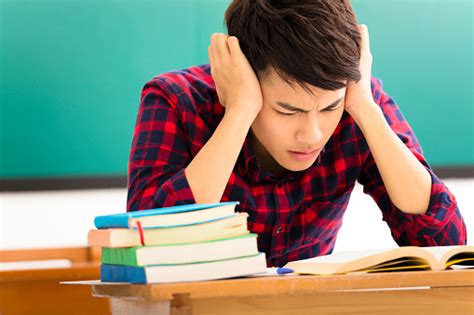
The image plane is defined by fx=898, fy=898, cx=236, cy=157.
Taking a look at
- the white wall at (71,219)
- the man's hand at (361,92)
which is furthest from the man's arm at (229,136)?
the white wall at (71,219)

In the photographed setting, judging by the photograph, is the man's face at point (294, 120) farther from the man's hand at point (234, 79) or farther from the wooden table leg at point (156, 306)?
the wooden table leg at point (156, 306)

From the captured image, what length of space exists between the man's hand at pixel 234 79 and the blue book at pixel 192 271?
1.58 feet

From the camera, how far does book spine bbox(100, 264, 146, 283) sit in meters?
1.13

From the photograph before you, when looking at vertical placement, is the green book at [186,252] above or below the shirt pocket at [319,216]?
below

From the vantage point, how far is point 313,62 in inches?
61.6

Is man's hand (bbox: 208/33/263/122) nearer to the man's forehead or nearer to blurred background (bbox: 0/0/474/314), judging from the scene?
the man's forehead

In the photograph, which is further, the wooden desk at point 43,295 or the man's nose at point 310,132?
the wooden desk at point 43,295

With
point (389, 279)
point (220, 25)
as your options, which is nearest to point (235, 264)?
point (389, 279)

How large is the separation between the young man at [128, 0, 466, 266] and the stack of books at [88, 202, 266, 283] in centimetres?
42

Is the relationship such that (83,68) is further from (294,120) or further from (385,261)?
(385,261)

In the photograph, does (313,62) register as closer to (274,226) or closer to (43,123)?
(274,226)

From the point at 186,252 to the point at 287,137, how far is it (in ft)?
1.73

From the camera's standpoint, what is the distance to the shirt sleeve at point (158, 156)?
162 centimetres

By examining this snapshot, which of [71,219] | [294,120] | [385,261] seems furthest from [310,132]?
[71,219]
